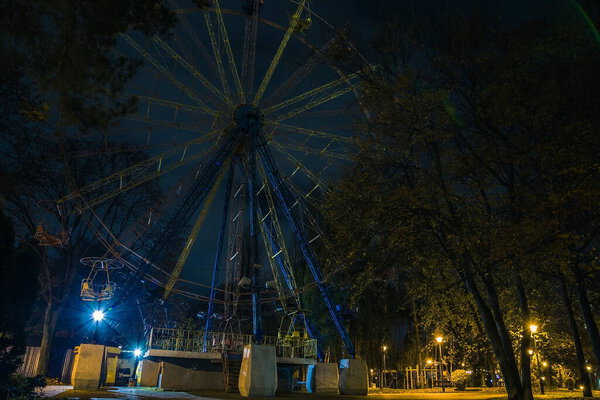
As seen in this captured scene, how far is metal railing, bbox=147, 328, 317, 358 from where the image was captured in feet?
64.4

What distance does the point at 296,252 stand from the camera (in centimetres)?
3222

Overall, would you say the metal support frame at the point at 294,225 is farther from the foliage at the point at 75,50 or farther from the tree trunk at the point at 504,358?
the foliage at the point at 75,50

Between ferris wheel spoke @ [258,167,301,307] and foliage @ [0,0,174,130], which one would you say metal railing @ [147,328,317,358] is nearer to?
ferris wheel spoke @ [258,167,301,307]

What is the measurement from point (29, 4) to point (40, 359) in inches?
814

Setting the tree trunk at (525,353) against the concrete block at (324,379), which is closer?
the tree trunk at (525,353)

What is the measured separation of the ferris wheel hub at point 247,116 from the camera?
23.6m

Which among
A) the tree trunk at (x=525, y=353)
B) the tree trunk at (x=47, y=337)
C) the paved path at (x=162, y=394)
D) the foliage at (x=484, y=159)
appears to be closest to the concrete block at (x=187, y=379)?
the paved path at (x=162, y=394)

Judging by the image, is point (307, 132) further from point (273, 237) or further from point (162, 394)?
point (162, 394)

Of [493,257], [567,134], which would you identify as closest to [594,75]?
[567,134]

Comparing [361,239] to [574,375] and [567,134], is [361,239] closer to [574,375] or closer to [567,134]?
[567,134]

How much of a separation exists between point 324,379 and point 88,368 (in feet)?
30.7

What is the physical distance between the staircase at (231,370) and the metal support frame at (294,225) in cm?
470

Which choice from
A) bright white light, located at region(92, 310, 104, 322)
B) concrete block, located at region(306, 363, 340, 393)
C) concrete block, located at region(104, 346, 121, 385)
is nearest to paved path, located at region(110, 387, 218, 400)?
bright white light, located at region(92, 310, 104, 322)

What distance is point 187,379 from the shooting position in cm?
1956
